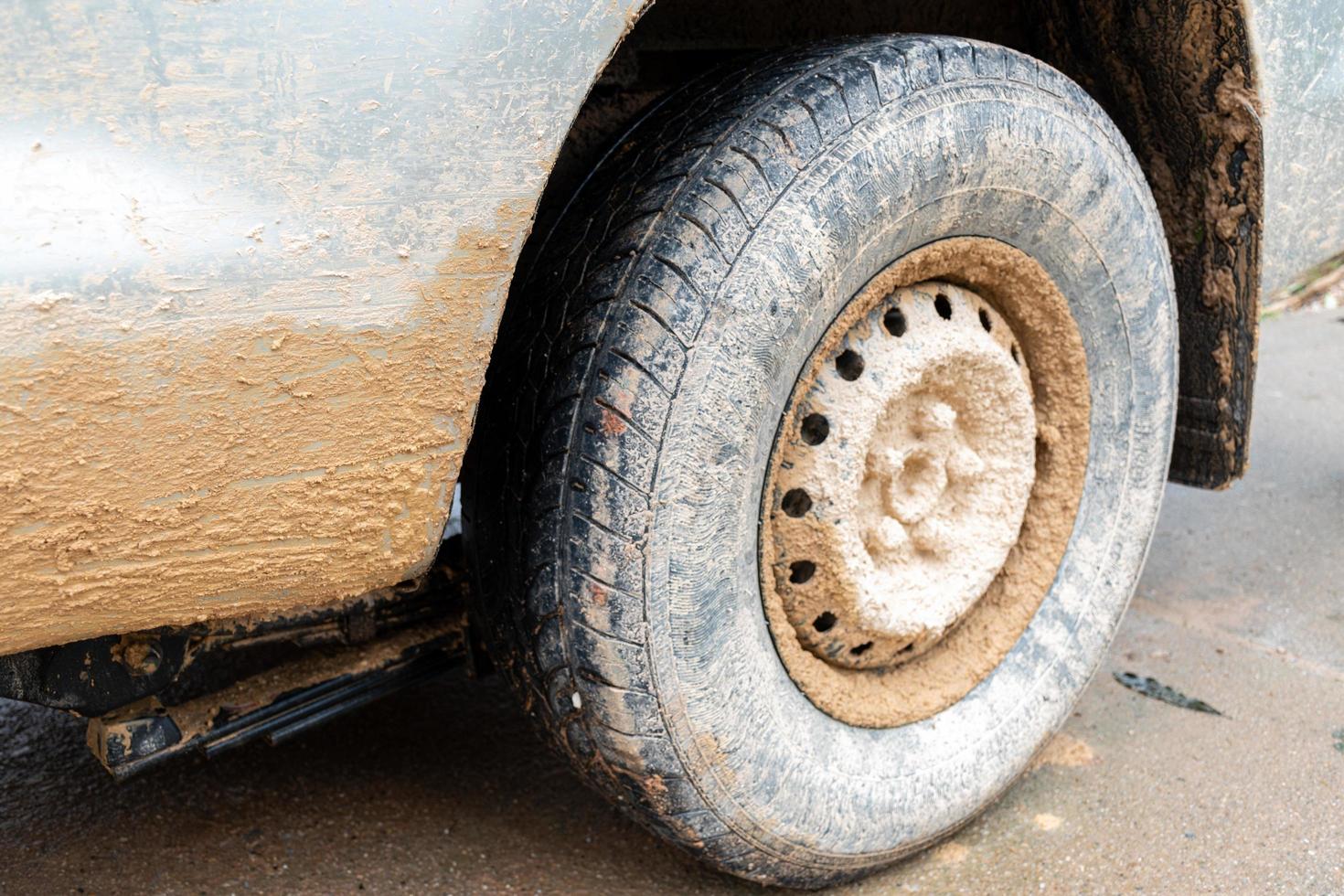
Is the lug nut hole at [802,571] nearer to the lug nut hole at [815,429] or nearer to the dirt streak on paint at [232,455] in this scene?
the lug nut hole at [815,429]

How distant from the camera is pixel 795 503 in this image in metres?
1.63

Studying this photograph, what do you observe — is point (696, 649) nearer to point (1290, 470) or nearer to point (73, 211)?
point (73, 211)

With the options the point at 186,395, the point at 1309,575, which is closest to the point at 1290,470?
the point at 1309,575

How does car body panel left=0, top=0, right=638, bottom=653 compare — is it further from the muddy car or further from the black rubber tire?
the black rubber tire

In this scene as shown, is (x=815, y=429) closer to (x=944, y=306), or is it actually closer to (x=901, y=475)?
(x=901, y=475)

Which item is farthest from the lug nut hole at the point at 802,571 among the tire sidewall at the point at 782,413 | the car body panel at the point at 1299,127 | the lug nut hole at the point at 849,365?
the car body panel at the point at 1299,127

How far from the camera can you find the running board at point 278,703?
4.96 feet

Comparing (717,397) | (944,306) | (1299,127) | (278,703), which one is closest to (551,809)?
(278,703)

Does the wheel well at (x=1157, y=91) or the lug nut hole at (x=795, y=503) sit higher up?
the wheel well at (x=1157, y=91)

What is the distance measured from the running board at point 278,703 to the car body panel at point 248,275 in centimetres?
39

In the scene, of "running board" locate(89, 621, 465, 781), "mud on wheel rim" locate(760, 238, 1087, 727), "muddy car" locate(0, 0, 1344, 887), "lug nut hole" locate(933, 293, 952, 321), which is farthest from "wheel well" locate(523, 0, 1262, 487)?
"running board" locate(89, 621, 465, 781)

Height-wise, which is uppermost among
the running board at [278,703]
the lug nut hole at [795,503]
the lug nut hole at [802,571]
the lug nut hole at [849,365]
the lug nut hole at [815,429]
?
the lug nut hole at [849,365]

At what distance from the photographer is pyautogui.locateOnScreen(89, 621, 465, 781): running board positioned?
1.51 m

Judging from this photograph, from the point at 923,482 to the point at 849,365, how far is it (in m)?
0.25
